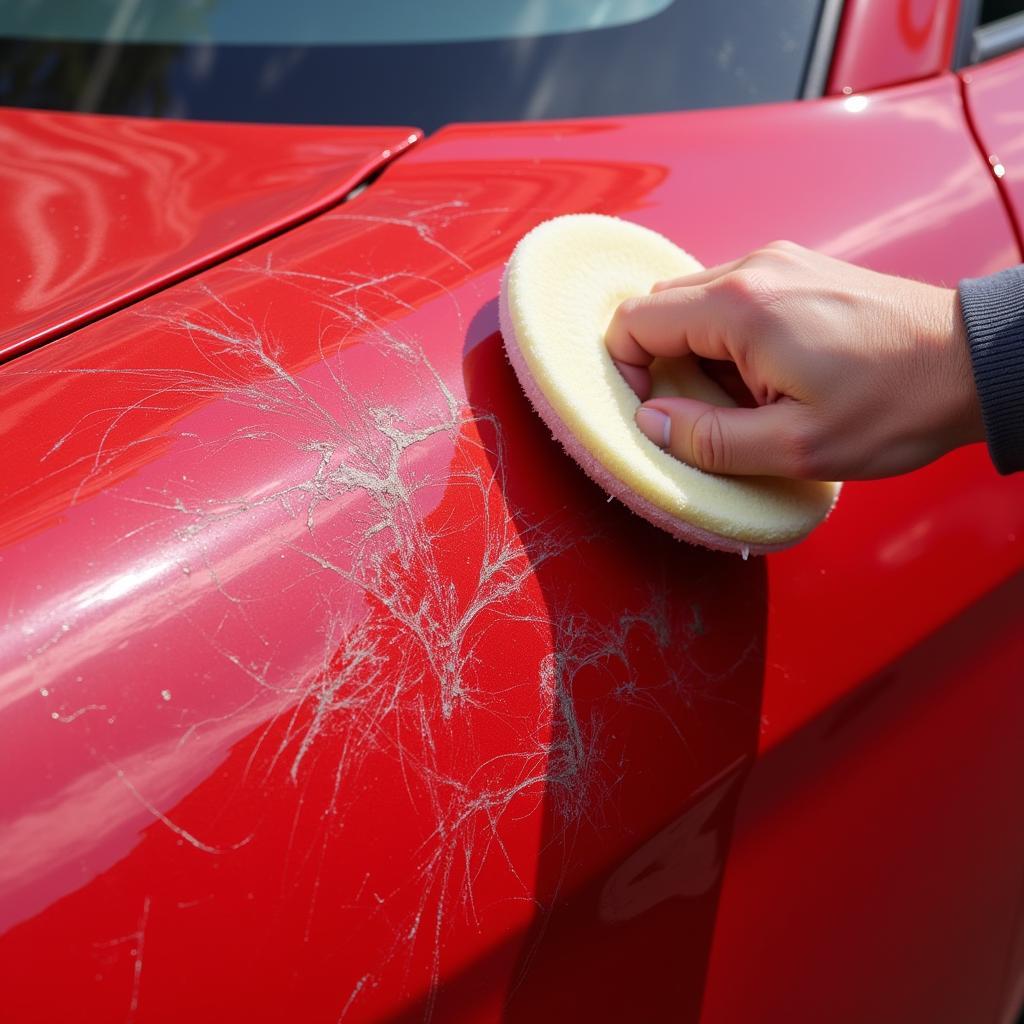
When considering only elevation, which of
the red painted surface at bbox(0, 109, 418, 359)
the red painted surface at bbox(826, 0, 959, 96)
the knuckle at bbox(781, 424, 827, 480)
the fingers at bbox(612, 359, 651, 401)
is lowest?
the knuckle at bbox(781, 424, 827, 480)

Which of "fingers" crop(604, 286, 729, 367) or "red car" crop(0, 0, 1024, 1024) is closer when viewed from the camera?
"red car" crop(0, 0, 1024, 1024)

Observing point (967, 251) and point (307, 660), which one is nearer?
point (307, 660)

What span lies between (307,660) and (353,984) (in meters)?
0.18

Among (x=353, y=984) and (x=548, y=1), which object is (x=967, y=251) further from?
(x=353, y=984)

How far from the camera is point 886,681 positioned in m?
0.95

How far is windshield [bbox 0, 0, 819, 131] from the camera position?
1161 mm

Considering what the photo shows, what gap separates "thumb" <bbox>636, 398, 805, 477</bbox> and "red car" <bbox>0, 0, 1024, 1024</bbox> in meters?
0.07

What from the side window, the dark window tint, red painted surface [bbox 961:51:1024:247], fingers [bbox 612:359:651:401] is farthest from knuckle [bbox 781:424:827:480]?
the dark window tint

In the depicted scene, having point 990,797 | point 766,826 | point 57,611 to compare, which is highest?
point 57,611

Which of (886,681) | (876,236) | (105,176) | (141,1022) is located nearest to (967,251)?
(876,236)

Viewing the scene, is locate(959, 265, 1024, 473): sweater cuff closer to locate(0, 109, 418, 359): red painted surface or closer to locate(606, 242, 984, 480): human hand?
locate(606, 242, 984, 480): human hand

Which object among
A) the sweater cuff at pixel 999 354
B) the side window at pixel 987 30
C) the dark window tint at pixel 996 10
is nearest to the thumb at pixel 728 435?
the sweater cuff at pixel 999 354

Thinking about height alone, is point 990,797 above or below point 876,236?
below

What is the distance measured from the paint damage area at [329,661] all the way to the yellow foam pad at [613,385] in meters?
0.03
